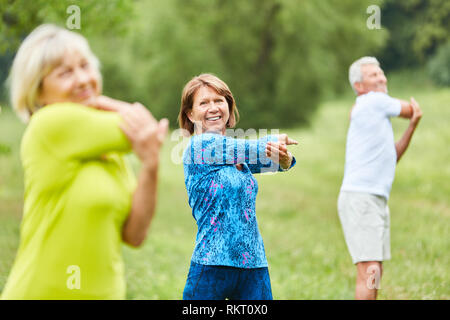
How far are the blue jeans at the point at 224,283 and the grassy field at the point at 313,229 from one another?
8.71 ft

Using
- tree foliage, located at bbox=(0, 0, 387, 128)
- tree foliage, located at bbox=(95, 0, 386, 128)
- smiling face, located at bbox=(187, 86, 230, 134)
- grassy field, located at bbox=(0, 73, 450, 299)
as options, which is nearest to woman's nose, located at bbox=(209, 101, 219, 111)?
smiling face, located at bbox=(187, 86, 230, 134)

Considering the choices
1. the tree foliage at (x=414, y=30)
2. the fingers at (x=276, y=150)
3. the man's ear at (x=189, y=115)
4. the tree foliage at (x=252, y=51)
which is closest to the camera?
the fingers at (x=276, y=150)

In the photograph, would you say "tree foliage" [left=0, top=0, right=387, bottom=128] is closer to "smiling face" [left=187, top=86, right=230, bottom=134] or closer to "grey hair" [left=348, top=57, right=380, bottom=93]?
"grey hair" [left=348, top=57, right=380, bottom=93]

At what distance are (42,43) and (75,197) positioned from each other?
62 centimetres

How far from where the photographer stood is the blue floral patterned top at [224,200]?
10.2ft

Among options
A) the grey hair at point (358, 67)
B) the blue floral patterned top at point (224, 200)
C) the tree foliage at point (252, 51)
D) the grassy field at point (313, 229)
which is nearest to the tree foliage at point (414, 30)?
the tree foliage at point (252, 51)

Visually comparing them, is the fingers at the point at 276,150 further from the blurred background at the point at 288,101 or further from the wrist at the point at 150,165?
the blurred background at the point at 288,101

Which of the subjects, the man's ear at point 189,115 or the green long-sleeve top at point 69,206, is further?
the man's ear at point 189,115

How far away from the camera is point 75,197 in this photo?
7.19 feet

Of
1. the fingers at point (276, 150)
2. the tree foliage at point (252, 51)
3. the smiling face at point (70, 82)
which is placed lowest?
the fingers at point (276, 150)

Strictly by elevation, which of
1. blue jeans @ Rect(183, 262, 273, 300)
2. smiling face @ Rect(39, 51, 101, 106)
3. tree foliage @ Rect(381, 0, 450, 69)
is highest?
tree foliage @ Rect(381, 0, 450, 69)

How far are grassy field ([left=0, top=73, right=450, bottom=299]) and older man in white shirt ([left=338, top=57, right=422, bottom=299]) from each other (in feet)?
4.08

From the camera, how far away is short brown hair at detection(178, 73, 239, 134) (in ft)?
11.2
